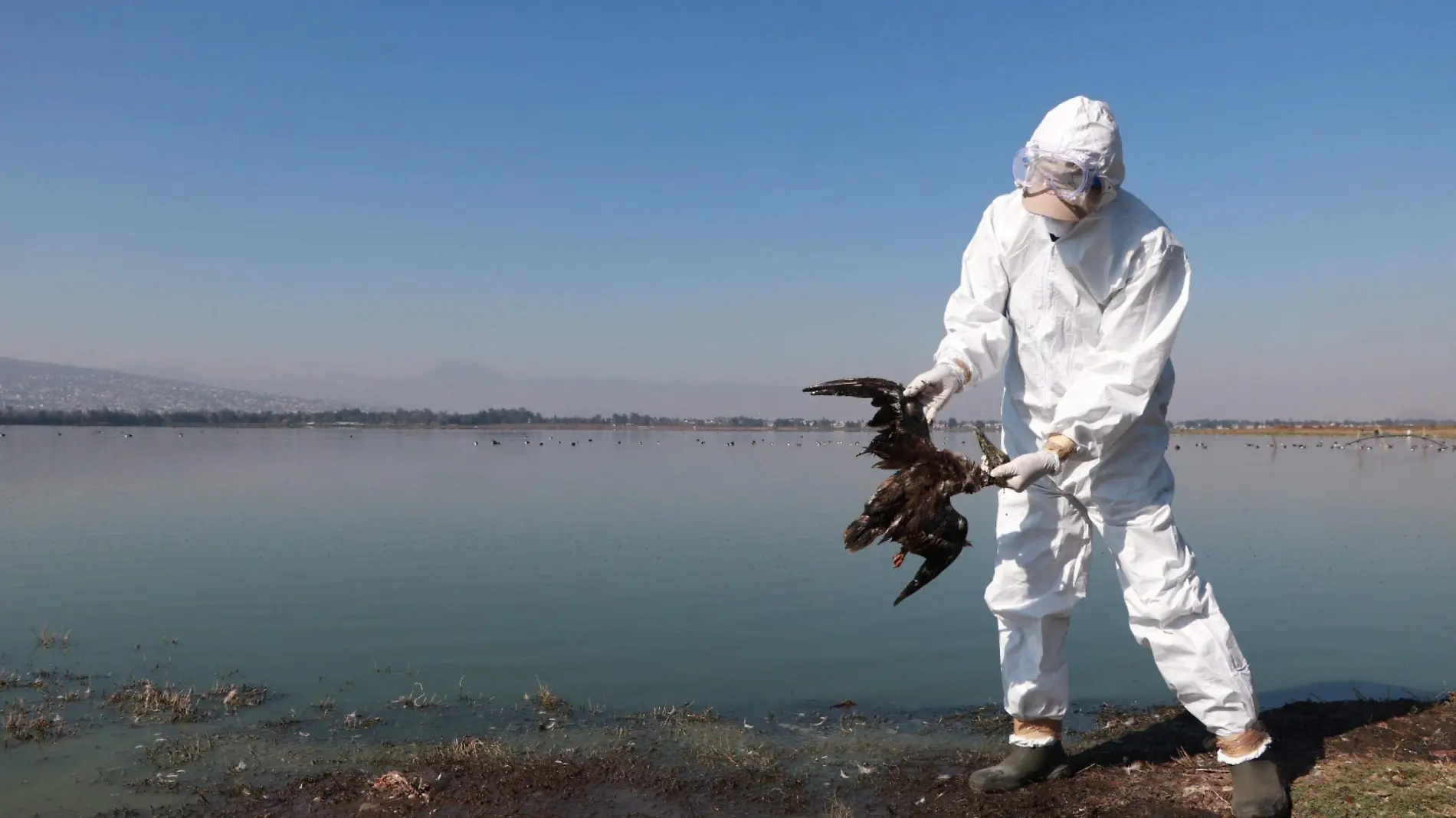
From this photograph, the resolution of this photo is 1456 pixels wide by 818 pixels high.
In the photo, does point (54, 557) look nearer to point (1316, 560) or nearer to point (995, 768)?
point (995, 768)

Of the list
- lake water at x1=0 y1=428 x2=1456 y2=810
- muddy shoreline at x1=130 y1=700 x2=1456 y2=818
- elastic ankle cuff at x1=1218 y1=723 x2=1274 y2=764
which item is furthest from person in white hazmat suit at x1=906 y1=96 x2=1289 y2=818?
lake water at x1=0 y1=428 x2=1456 y2=810

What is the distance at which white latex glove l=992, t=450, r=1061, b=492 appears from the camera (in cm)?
381

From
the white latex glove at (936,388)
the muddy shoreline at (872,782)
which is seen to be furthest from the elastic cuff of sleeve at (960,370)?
the muddy shoreline at (872,782)

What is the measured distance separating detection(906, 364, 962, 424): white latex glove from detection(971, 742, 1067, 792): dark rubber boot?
1.67m

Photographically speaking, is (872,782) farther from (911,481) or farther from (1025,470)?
(1025,470)

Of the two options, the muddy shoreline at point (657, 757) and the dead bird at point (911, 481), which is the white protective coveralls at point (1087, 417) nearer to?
the dead bird at point (911, 481)

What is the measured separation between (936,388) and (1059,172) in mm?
1029

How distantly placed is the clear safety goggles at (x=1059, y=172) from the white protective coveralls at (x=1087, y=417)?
0.06 m

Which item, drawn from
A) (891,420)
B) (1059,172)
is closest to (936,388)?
(891,420)

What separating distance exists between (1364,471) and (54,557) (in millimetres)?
41669

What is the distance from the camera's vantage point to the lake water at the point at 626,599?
8188 millimetres

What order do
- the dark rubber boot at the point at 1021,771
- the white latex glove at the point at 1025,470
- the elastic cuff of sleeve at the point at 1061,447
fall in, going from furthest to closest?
the dark rubber boot at the point at 1021,771 → the elastic cuff of sleeve at the point at 1061,447 → the white latex glove at the point at 1025,470

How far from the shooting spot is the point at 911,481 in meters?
4.18

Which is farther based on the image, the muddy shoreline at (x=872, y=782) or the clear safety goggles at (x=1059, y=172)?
the muddy shoreline at (x=872, y=782)
